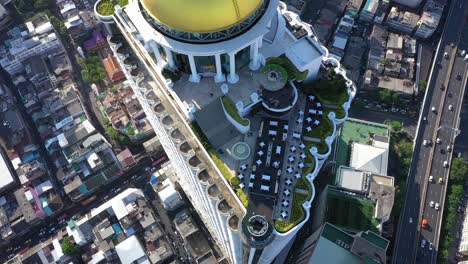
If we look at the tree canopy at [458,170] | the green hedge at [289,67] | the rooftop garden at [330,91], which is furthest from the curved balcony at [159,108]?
the tree canopy at [458,170]

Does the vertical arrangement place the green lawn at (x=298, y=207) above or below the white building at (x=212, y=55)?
below

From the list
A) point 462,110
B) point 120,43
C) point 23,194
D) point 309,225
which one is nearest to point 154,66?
point 120,43

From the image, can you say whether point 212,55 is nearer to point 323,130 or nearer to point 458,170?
point 323,130

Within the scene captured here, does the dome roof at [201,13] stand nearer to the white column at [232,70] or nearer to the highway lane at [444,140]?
the white column at [232,70]

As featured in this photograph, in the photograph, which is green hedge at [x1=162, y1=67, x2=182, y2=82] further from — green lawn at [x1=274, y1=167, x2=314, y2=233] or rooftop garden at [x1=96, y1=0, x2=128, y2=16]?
green lawn at [x1=274, y1=167, x2=314, y2=233]

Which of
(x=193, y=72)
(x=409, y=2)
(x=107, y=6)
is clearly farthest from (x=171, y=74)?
(x=409, y=2)

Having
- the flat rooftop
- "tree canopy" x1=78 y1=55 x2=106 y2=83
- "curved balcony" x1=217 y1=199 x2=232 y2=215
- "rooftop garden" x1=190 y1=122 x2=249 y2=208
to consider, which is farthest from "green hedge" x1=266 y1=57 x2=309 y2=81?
the flat rooftop

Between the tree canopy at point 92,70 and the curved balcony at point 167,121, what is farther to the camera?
the tree canopy at point 92,70
